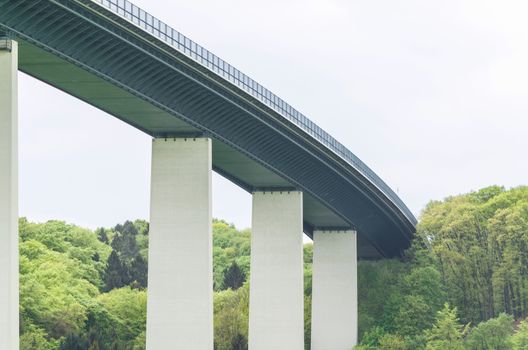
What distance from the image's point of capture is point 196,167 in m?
73.1

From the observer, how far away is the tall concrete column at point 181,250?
71.9 meters

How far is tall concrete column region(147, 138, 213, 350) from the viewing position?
71875mm

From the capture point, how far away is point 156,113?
231 feet

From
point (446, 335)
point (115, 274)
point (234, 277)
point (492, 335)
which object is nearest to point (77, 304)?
point (446, 335)

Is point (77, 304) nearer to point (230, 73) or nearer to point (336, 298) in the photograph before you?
point (336, 298)

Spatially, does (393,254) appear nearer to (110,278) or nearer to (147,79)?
(110,278)

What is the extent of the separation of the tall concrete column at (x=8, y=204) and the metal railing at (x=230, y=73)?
7174 millimetres

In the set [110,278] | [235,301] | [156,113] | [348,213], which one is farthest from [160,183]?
[110,278]

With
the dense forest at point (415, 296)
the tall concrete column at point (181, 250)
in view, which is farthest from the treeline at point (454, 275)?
the tall concrete column at point (181, 250)

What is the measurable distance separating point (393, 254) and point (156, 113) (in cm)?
5530

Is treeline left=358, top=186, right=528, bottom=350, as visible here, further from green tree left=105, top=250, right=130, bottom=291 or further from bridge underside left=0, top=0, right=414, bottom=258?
green tree left=105, top=250, right=130, bottom=291

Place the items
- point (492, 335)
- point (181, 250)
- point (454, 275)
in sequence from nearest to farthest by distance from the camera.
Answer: point (181, 250)
point (492, 335)
point (454, 275)

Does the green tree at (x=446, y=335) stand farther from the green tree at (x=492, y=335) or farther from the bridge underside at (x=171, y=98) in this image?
the bridge underside at (x=171, y=98)

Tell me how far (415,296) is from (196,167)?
1682 inches
